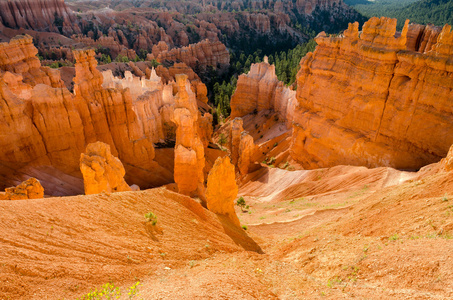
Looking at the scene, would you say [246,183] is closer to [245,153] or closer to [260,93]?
[245,153]

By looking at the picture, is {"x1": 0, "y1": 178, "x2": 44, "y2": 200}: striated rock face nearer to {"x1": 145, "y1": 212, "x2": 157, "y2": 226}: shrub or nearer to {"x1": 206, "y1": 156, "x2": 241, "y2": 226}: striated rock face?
{"x1": 145, "y1": 212, "x2": 157, "y2": 226}: shrub

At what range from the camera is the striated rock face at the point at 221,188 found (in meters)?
16.1

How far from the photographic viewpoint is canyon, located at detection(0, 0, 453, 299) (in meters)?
7.82

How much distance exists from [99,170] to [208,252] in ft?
24.7

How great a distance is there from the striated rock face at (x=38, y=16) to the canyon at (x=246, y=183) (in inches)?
2358

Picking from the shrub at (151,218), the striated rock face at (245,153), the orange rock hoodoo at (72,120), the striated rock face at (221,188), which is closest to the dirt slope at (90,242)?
the shrub at (151,218)

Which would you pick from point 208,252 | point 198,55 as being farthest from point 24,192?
point 198,55

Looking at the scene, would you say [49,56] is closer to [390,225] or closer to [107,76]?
[107,76]

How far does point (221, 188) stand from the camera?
53.2 ft

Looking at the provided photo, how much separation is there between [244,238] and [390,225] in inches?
263

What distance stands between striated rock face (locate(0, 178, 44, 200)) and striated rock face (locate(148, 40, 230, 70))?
200 feet

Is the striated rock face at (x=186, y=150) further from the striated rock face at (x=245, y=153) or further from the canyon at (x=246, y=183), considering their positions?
the striated rock face at (x=245, y=153)

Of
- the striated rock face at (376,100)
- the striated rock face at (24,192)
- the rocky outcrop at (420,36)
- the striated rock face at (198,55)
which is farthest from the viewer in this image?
the striated rock face at (198,55)

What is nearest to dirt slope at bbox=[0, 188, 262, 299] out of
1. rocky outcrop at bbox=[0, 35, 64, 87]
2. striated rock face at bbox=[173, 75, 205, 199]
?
striated rock face at bbox=[173, 75, 205, 199]
